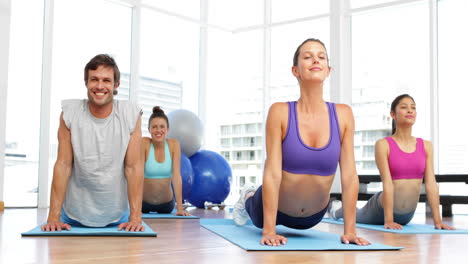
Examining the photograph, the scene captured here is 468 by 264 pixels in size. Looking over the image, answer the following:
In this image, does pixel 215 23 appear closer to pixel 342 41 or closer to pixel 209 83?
pixel 209 83

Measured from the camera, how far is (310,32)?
22.5ft

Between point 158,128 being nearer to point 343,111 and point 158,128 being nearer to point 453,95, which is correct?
point 343,111

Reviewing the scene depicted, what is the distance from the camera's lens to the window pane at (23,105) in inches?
201

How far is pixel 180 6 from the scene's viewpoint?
22.8 feet

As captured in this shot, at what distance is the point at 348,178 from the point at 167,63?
500 centimetres

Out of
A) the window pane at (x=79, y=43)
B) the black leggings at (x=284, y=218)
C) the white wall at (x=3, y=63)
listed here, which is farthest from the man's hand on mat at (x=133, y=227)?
the window pane at (x=79, y=43)

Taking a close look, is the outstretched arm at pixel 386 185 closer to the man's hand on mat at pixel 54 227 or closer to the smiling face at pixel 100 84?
the smiling face at pixel 100 84

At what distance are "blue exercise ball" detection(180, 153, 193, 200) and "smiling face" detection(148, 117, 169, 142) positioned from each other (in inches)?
29.2

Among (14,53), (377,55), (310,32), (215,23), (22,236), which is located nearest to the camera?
(22,236)

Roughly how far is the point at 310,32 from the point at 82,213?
5017 millimetres

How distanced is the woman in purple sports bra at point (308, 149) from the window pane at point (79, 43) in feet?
12.9

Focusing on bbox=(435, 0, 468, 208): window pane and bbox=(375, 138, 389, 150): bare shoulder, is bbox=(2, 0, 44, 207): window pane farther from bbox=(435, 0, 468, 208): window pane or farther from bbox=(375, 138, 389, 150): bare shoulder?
bbox=(435, 0, 468, 208): window pane

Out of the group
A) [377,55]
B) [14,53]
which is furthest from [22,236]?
[377,55]

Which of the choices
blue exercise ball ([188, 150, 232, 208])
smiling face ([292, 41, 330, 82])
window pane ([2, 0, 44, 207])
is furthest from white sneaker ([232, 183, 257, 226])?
window pane ([2, 0, 44, 207])
